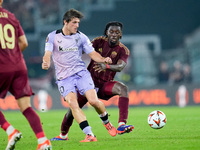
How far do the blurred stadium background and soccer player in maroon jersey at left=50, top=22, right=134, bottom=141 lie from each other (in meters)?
11.3

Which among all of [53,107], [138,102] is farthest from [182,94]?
[53,107]

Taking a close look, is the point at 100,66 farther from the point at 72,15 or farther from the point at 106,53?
the point at 72,15

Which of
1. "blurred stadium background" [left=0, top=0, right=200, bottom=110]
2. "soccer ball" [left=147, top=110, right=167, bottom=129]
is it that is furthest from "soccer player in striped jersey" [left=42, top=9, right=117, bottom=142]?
"blurred stadium background" [left=0, top=0, right=200, bottom=110]

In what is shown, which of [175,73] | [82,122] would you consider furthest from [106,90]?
[175,73]

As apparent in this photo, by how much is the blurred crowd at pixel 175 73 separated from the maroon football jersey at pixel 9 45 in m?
16.1

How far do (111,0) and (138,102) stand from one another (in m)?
13.0

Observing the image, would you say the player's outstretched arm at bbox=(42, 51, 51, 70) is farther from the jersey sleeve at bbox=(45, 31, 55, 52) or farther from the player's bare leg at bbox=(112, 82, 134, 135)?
the player's bare leg at bbox=(112, 82, 134, 135)

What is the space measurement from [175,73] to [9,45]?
54.6 feet

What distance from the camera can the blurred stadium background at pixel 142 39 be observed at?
66.6ft

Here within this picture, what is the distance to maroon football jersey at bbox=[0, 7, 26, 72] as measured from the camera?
573 centimetres

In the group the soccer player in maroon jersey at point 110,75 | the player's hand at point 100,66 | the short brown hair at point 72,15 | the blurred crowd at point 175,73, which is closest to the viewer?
the short brown hair at point 72,15

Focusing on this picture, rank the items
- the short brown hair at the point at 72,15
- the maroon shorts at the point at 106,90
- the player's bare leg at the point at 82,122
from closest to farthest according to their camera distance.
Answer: the player's bare leg at the point at 82,122 → the short brown hair at the point at 72,15 → the maroon shorts at the point at 106,90

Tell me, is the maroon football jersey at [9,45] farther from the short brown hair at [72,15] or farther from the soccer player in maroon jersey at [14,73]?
the short brown hair at [72,15]

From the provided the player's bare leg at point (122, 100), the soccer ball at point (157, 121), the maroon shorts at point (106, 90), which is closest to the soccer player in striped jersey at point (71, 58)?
the player's bare leg at point (122, 100)
